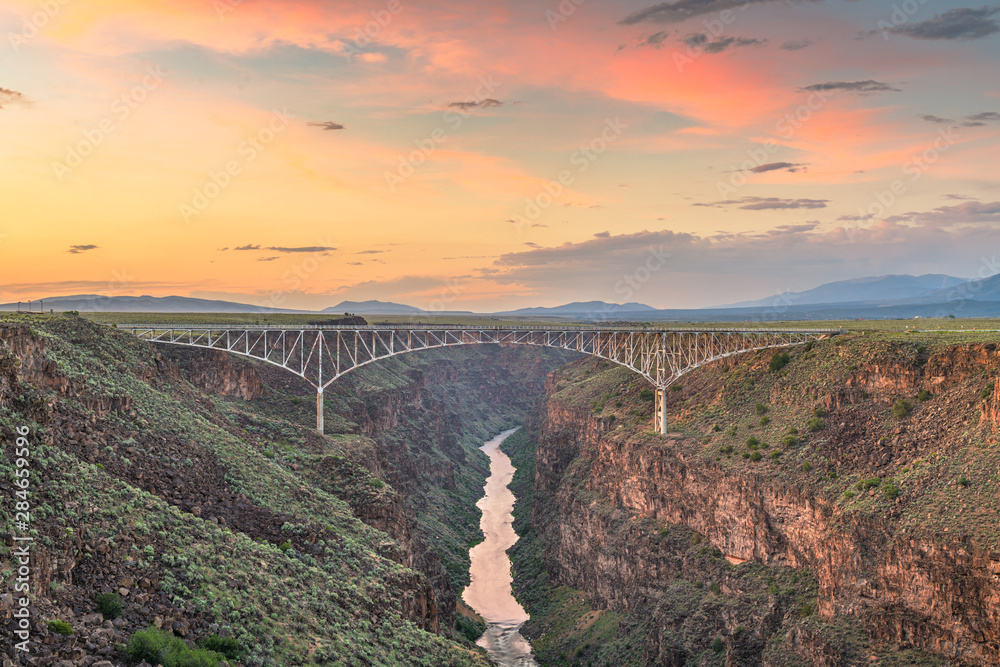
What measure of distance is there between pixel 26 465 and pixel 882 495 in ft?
179

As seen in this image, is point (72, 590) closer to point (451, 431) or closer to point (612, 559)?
point (612, 559)

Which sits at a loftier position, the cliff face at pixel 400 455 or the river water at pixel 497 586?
the cliff face at pixel 400 455

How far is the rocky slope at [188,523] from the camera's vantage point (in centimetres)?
2872

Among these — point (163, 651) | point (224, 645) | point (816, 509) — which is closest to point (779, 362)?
point (816, 509)

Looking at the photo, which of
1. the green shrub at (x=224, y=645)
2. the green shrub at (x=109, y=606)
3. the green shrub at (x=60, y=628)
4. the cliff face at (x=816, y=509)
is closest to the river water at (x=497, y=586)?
the cliff face at (x=816, y=509)

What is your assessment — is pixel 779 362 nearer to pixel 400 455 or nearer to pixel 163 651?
pixel 400 455

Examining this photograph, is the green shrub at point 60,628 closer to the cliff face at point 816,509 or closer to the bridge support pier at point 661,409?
the cliff face at point 816,509

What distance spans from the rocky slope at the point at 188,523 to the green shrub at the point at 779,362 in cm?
4216

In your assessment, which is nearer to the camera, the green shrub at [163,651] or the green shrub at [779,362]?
the green shrub at [163,651]

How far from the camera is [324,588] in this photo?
41250mm

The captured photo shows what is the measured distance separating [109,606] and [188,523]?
35.7 ft

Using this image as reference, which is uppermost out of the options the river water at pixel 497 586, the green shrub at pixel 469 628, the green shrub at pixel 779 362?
the green shrub at pixel 779 362

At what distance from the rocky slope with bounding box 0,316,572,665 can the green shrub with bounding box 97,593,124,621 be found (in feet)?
0.88

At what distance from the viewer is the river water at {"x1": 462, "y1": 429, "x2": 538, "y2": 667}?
74.1 meters
